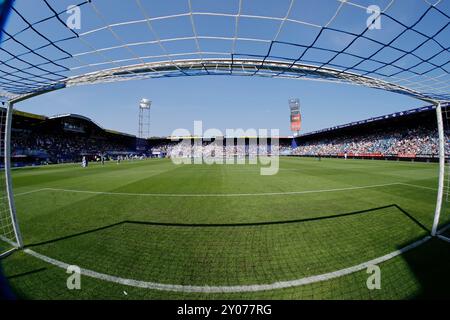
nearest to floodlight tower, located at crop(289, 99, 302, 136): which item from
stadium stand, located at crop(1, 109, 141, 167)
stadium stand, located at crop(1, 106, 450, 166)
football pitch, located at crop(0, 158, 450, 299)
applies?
stadium stand, located at crop(1, 106, 450, 166)

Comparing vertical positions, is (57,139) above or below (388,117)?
below

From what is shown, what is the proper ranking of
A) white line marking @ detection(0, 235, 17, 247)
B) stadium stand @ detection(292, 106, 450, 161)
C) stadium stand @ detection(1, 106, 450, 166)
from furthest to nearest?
stadium stand @ detection(1, 106, 450, 166) → stadium stand @ detection(292, 106, 450, 161) → white line marking @ detection(0, 235, 17, 247)

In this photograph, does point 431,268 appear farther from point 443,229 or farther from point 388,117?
point 388,117

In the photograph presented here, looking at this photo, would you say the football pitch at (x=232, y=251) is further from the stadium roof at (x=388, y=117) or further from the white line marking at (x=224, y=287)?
the stadium roof at (x=388, y=117)

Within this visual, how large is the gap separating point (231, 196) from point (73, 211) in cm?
600

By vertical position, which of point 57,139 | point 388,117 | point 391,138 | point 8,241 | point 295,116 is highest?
point 295,116

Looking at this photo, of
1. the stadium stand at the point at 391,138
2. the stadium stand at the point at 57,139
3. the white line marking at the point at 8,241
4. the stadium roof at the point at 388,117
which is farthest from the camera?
the stadium stand at the point at 57,139

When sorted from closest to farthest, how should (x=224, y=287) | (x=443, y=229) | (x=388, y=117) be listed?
(x=224, y=287) → (x=443, y=229) → (x=388, y=117)

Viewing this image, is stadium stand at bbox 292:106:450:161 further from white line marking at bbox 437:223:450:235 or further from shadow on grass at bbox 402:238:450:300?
shadow on grass at bbox 402:238:450:300

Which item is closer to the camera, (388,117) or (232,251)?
(232,251)

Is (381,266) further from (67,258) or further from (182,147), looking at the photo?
(182,147)

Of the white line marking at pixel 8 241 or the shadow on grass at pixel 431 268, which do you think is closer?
the shadow on grass at pixel 431 268

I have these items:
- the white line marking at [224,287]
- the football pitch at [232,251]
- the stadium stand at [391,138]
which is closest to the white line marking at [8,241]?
the football pitch at [232,251]

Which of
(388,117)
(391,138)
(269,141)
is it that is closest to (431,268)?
(388,117)
